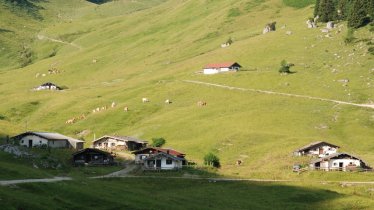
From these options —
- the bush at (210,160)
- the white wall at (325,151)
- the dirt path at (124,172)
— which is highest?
the white wall at (325,151)

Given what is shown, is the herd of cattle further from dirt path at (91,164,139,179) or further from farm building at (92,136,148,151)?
dirt path at (91,164,139,179)

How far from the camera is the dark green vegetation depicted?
250 feet

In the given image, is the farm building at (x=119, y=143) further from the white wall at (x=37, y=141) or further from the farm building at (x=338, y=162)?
the farm building at (x=338, y=162)

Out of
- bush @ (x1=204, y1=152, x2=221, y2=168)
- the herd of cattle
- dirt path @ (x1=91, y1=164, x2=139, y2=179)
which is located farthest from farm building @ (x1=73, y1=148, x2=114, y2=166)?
the herd of cattle

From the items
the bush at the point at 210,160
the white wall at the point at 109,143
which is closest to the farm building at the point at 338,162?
the bush at the point at 210,160

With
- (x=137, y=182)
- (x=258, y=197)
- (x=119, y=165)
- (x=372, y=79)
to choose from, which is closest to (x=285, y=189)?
(x=258, y=197)

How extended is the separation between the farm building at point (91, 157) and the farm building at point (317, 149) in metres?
38.3

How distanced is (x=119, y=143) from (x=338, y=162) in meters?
53.1

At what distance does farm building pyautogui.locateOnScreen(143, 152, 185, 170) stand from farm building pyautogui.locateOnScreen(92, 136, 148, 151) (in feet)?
85.2

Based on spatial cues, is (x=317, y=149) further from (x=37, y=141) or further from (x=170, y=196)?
(x=37, y=141)

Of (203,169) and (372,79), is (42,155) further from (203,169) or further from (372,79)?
(372,79)

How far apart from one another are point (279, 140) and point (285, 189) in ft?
124

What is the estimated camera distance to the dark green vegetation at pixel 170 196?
7606cm

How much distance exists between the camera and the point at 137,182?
107 m
